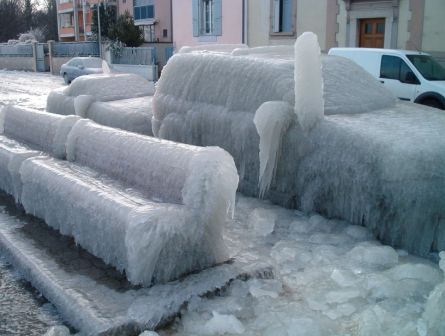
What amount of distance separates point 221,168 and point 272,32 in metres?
16.8

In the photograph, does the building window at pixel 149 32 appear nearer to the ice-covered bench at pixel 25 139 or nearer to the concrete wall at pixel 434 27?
the concrete wall at pixel 434 27

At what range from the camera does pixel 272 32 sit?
19.3m

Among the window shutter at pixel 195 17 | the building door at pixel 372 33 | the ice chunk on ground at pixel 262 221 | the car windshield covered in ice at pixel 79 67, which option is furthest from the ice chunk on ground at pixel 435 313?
the car windshield covered in ice at pixel 79 67

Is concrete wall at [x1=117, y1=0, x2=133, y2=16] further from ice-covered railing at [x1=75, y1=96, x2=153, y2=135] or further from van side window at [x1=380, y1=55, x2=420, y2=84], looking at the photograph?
ice-covered railing at [x1=75, y1=96, x2=153, y2=135]

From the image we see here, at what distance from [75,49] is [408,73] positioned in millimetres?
27303

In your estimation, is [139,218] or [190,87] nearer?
[139,218]

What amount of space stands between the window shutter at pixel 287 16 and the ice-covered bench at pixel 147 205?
15425 millimetres

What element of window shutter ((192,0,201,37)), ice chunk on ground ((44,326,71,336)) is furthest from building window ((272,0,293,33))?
ice chunk on ground ((44,326,71,336))

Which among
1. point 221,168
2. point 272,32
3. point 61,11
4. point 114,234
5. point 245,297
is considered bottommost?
point 245,297

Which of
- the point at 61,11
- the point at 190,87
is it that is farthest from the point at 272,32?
the point at 61,11

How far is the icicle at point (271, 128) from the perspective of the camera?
4754mm

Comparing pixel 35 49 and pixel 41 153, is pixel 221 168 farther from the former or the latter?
pixel 35 49

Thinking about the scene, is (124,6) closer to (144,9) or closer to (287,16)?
(144,9)

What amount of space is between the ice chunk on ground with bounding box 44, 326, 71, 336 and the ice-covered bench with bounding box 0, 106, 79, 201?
90.3 inches
